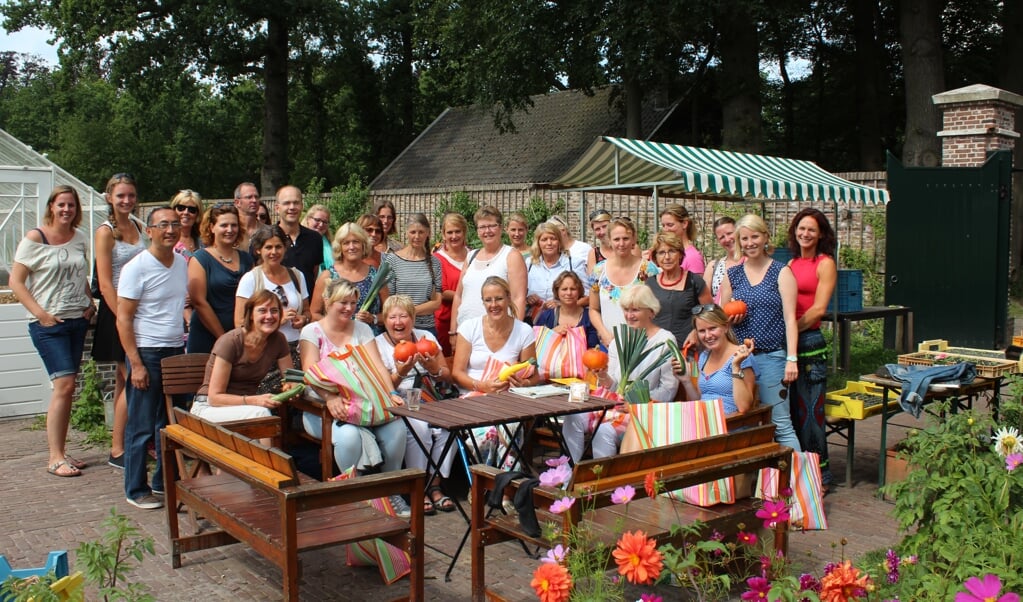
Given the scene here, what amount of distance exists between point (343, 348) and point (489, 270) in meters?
1.58

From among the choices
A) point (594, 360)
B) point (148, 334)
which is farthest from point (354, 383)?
point (148, 334)

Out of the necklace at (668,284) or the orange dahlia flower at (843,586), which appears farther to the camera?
the necklace at (668,284)

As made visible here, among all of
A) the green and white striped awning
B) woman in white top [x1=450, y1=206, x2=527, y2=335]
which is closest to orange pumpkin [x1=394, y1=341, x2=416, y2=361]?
woman in white top [x1=450, y1=206, x2=527, y2=335]

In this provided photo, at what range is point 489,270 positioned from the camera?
654 centimetres

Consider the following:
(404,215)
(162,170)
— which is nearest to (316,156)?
(162,170)

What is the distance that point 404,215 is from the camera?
66.2ft

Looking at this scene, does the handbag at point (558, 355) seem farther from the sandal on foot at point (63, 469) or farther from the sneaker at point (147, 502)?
the sandal on foot at point (63, 469)

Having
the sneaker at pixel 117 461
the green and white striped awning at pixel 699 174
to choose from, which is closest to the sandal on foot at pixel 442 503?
the sneaker at pixel 117 461

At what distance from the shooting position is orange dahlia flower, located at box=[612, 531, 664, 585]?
2582 mm

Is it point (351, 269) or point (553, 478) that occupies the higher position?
point (351, 269)

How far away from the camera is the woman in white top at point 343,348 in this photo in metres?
4.98

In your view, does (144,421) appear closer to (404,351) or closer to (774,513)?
(404,351)

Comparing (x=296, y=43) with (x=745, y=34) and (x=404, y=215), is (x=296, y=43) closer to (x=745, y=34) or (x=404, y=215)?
(x=404, y=215)

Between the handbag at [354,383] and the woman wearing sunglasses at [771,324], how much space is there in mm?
2143
